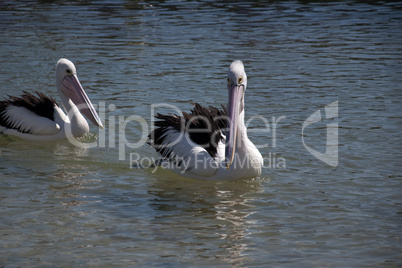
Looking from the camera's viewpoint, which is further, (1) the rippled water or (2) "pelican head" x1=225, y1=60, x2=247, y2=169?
(2) "pelican head" x1=225, y1=60, x2=247, y2=169

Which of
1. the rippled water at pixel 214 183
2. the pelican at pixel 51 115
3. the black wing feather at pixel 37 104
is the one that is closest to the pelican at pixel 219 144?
the rippled water at pixel 214 183

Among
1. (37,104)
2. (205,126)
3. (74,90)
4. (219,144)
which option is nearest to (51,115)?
(37,104)

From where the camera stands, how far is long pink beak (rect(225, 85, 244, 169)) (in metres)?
5.67

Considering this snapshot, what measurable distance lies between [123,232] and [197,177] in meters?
1.40

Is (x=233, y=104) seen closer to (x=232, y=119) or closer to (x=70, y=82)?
(x=232, y=119)

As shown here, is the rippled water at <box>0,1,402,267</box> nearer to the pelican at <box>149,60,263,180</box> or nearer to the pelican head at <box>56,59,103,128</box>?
the pelican at <box>149,60,263,180</box>

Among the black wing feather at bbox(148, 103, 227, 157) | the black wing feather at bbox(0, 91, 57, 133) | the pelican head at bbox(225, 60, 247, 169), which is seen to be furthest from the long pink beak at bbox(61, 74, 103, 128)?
the pelican head at bbox(225, 60, 247, 169)

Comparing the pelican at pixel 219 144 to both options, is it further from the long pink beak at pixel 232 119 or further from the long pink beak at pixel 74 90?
the long pink beak at pixel 74 90

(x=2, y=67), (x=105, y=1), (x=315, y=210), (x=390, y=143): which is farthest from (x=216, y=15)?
(x=315, y=210)

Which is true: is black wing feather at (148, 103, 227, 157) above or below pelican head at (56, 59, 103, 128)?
below

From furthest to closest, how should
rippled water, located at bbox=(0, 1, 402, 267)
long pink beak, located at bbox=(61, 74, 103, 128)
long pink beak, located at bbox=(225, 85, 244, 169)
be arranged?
1. long pink beak, located at bbox=(61, 74, 103, 128)
2. long pink beak, located at bbox=(225, 85, 244, 169)
3. rippled water, located at bbox=(0, 1, 402, 267)

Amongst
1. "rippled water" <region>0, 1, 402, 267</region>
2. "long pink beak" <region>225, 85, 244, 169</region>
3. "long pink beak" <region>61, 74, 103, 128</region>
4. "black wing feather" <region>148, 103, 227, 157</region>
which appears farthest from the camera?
"long pink beak" <region>61, 74, 103, 128</region>

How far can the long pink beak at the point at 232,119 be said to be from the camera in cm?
567

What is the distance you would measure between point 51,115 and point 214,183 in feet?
8.04
